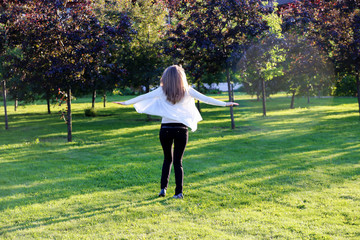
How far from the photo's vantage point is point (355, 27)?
15.0 metres

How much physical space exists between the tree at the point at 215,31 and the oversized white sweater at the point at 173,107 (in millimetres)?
7771

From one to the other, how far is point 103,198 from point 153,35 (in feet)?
46.0

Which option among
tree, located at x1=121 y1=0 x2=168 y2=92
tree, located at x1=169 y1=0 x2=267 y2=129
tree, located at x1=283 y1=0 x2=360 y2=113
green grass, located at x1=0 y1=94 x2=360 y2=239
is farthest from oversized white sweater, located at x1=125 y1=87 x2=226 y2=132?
tree, located at x1=121 y1=0 x2=168 y2=92

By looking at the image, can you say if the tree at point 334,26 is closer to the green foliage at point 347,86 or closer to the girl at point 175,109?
the girl at point 175,109

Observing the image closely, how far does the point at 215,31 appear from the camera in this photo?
46.5 feet

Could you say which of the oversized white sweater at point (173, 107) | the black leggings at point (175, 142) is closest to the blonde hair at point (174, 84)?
the oversized white sweater at point (173, 107)

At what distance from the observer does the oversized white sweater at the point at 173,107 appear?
5.80m

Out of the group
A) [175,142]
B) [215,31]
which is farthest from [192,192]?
[215,31]

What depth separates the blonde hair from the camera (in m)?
5.74

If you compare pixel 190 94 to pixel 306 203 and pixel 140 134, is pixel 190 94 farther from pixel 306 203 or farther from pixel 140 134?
pixel 140 134

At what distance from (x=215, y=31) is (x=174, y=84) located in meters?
9.03

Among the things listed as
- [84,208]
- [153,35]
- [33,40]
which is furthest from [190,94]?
[153,35]

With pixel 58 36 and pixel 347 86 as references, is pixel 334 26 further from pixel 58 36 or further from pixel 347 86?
pixel 347 86

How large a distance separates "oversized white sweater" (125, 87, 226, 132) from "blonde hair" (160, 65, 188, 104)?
4.4 inches
